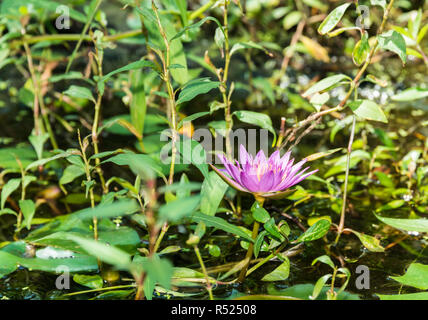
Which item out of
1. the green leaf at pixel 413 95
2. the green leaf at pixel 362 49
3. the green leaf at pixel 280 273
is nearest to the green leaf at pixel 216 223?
the green leaf at pixel 280 273

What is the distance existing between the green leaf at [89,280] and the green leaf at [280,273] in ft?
1.31

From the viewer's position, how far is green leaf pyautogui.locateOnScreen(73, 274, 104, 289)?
44.3 inches

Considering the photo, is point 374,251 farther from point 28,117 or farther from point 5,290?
point 28,117

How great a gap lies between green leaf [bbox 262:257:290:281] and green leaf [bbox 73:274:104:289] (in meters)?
0.40

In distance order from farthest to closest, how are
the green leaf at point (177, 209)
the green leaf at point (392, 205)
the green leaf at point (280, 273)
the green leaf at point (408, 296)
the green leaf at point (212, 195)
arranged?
1. the green leaf at point (392, 205)
2. the green leaf at point (212, 195)
3. the green leaf at point (280, 273)
4. the green leaf at point (408, 296)
5. the green leaf at point (177, 209)

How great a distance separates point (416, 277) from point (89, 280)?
77 centimetres

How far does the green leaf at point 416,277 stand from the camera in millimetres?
1055

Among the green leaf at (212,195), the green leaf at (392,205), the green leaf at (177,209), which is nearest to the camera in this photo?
the green leaf at (177,209)

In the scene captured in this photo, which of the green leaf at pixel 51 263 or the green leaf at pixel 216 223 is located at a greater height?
the green leaf at pixel 216 223

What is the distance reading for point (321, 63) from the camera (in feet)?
8.50

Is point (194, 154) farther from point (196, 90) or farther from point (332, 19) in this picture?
point (332, 19)

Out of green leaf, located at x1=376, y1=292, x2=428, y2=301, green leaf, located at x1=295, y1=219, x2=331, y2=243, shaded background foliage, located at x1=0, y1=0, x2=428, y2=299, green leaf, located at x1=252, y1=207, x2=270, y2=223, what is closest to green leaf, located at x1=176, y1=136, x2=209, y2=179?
shaded background foliage, located at x1=0, y1=0, x2=428, y2=299

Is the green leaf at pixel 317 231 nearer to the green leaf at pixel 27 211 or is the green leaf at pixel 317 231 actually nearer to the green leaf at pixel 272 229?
the green leaf at pixel 272 229

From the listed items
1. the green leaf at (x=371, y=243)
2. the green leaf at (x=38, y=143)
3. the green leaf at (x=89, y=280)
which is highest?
the green leaf at (x=38, y=143)
